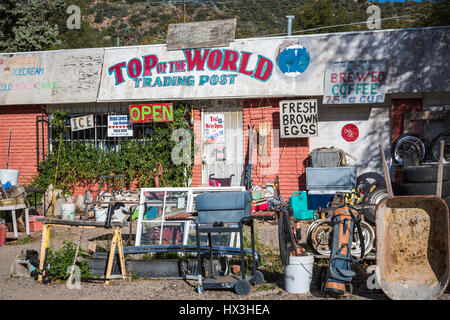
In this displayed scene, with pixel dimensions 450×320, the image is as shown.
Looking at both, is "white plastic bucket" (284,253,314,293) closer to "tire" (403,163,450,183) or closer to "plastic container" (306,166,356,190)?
"tire" (403,163,450,183)

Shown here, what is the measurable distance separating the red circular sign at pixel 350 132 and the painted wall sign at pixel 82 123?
717 centimetres

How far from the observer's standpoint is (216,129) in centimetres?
1376

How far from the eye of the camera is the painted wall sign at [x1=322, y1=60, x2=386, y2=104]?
12.5 m

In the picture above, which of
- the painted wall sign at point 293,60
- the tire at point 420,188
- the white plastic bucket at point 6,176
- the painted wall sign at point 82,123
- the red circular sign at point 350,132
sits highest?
the painted wall sign at point 293,60

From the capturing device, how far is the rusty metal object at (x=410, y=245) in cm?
599

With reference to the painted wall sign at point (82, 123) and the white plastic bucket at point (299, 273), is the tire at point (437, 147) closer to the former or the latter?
the white plastic bucket at point (299, 273)

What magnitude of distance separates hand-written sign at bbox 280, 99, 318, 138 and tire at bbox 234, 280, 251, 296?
275 inches

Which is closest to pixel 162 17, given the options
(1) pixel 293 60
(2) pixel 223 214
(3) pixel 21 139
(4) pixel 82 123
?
(3) pixel 21 139

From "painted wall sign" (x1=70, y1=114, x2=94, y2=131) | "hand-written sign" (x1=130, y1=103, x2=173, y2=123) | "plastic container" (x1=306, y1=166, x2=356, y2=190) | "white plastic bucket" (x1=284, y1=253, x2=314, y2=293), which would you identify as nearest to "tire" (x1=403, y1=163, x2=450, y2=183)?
"plastic container" (x1=306, y1=166, x2=356, y2=190)

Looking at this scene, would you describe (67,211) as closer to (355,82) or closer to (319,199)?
(319,199)

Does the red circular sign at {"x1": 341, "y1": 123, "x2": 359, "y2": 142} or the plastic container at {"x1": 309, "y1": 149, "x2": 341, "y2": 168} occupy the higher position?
the red circular sign at {"x1": 341, "y1": 123, "x2": 359, "y2": 142}

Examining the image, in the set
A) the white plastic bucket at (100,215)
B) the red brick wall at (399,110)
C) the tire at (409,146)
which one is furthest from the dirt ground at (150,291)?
the red brick wall at (399,110)

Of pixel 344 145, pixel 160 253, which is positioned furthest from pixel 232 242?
pixel 344 145

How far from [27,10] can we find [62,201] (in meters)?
18.3
